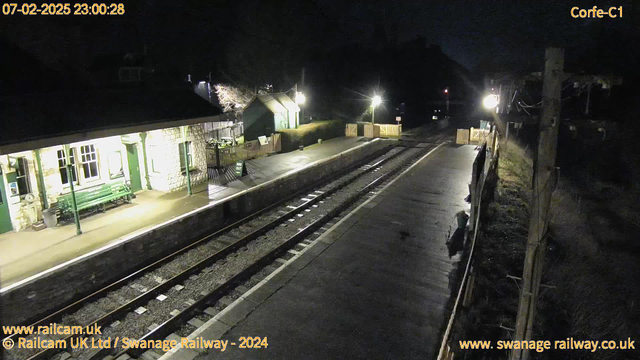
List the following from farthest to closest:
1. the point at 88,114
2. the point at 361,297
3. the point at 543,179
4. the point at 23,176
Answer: the point at 88,114 < the point at 23,176 < the point at 361,297 < the point at 543,179

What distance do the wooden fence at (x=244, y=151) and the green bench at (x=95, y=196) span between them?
19.8 feet

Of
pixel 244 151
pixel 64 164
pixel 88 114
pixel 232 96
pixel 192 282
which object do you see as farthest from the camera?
pixel 232 96

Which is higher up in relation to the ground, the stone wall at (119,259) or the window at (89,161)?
the window at (89,161)

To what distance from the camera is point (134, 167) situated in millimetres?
14797

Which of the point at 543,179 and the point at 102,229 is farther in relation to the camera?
the point at 102,229

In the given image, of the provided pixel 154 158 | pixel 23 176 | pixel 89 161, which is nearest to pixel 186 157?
pixel 154 158

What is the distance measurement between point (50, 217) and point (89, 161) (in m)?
2.38

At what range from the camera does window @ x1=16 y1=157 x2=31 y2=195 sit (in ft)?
37.0

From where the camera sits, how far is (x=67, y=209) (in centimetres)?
1206

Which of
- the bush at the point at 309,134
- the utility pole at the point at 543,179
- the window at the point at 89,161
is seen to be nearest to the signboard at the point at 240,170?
the window at the point at 89,161

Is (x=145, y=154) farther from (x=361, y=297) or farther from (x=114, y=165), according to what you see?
(x=361, y=297)

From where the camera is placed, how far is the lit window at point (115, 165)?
13859mm

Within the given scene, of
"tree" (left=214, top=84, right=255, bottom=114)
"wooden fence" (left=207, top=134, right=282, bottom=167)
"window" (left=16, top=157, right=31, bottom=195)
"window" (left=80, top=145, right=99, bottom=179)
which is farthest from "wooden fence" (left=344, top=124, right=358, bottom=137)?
"window" (left=16, top=157, right=31, bottom=195)

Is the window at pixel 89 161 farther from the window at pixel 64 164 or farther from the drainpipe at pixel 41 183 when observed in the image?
the drainpipe at pixel 41 183
